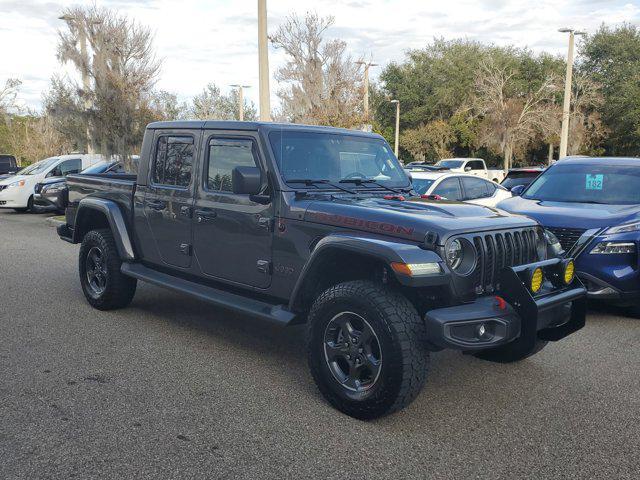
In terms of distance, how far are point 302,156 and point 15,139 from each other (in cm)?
4183

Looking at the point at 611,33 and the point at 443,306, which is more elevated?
the point at 611,33

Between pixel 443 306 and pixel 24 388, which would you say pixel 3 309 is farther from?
pixel 443 306

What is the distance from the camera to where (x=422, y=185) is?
1083 cm

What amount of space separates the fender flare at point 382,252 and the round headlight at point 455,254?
0.10 m

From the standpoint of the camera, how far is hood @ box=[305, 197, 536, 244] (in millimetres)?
3964

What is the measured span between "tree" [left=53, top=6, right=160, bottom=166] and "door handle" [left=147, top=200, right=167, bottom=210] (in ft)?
57.2

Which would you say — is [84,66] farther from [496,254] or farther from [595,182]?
[496,254]

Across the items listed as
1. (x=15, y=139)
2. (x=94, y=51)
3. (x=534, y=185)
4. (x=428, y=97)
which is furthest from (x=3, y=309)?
(x=428, y=97)

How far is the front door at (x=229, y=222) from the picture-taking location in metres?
4.77

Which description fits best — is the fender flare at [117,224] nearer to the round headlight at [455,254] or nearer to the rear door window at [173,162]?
the rear door window at [173,162]

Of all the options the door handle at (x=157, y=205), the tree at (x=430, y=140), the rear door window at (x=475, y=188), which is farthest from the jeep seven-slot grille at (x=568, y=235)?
the tree at (x=430, y=140)

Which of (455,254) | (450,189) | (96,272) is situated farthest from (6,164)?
(455,254)

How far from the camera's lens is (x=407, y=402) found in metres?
3.84

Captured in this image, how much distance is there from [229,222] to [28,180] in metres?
15.0
